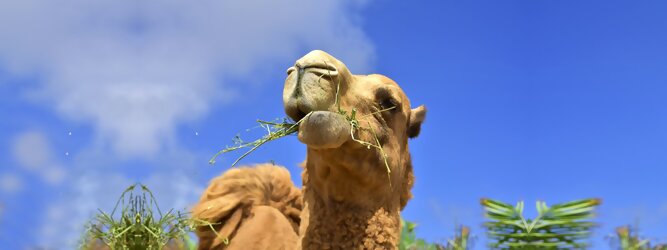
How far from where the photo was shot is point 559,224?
607 centimetres

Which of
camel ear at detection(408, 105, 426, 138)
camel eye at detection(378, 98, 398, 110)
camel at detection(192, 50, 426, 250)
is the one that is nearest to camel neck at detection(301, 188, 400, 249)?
camel at detection(192, 50, 426, 250)

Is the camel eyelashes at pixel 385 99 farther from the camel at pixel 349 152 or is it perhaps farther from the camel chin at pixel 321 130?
the camel chin at pixel 321 130

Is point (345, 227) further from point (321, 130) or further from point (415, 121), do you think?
point (415, 121)

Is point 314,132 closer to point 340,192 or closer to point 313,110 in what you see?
point 313,110

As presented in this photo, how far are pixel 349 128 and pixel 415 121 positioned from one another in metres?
0.99

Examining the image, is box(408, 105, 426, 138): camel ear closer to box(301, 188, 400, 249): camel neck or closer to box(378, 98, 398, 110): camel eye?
box(378, 98, 398, 110): camel eye

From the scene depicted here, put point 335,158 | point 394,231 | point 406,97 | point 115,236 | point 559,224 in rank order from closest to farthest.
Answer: point 115,236
point 335,158
point 394,231
point 406,97
point 559,224

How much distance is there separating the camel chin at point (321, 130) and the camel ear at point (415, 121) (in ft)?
3.64

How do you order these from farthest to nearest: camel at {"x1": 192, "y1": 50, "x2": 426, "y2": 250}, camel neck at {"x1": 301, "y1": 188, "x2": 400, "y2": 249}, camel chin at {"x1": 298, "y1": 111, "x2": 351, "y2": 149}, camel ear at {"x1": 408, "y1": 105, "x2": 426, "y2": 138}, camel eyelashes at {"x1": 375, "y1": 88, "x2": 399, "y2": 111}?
camel ear at {"x1": 408, "y1": 105, "x2": 426, "y2": 138}
camel eyelashes at {"x1": 375, "y1": 88, "x2": 399, "y2": 111}
camel neck at {"x1": 301, "y1": 188, "x2": 400, "y2": 249}
camel at {"x1": 192, "y1": 50, "x2": 426, "y2": 250}
camel chin at {"x1": 298, "y1": 111, "x2": 351, "y2": 149}

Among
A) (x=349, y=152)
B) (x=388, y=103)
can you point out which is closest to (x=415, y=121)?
(x=388, y=103)

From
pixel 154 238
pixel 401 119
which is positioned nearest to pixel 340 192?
pixel 401 119

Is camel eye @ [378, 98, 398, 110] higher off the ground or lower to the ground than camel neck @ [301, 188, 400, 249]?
higher

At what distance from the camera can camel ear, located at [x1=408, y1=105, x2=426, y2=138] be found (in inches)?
208

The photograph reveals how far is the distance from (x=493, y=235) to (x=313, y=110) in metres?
2.37
